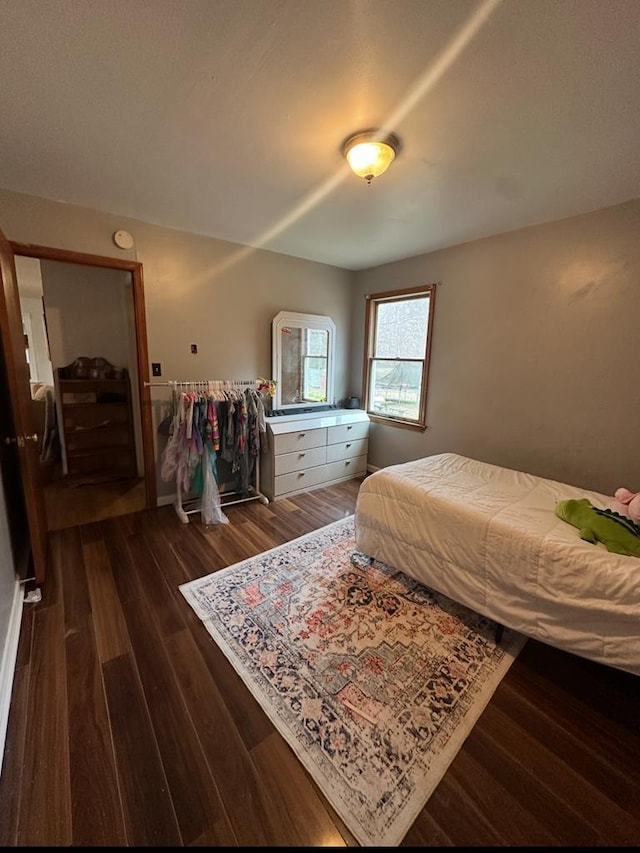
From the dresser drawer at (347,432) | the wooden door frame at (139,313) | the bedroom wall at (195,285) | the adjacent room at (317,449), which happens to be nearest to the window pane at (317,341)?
the bedroom wall at (195,285)

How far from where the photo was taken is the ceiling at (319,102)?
1087 millimetres

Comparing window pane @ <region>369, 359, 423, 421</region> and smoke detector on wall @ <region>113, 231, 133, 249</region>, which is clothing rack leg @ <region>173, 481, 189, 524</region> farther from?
window pane @ <region>369, 359, 423, 421</region>

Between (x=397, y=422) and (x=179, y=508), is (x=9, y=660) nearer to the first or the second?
(x=179, y=508)

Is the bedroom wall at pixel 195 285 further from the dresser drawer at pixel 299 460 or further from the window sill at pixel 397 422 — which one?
the window sill at pixel 397 422

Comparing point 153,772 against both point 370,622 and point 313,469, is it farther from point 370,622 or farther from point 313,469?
point 313,469

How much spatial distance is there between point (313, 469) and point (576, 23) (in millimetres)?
3225

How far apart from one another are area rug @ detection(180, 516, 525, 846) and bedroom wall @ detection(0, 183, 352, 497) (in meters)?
1.79

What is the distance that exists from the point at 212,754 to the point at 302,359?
3.32 m

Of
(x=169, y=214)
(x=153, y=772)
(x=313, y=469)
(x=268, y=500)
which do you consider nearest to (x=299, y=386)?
(x=313, y=469)

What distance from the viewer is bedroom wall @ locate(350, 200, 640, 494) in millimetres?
2299

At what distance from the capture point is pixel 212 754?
123 cm

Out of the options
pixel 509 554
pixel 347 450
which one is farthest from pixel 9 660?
pixel 347 450

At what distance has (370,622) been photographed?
72.6 inches

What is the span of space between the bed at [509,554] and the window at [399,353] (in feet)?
4.48
